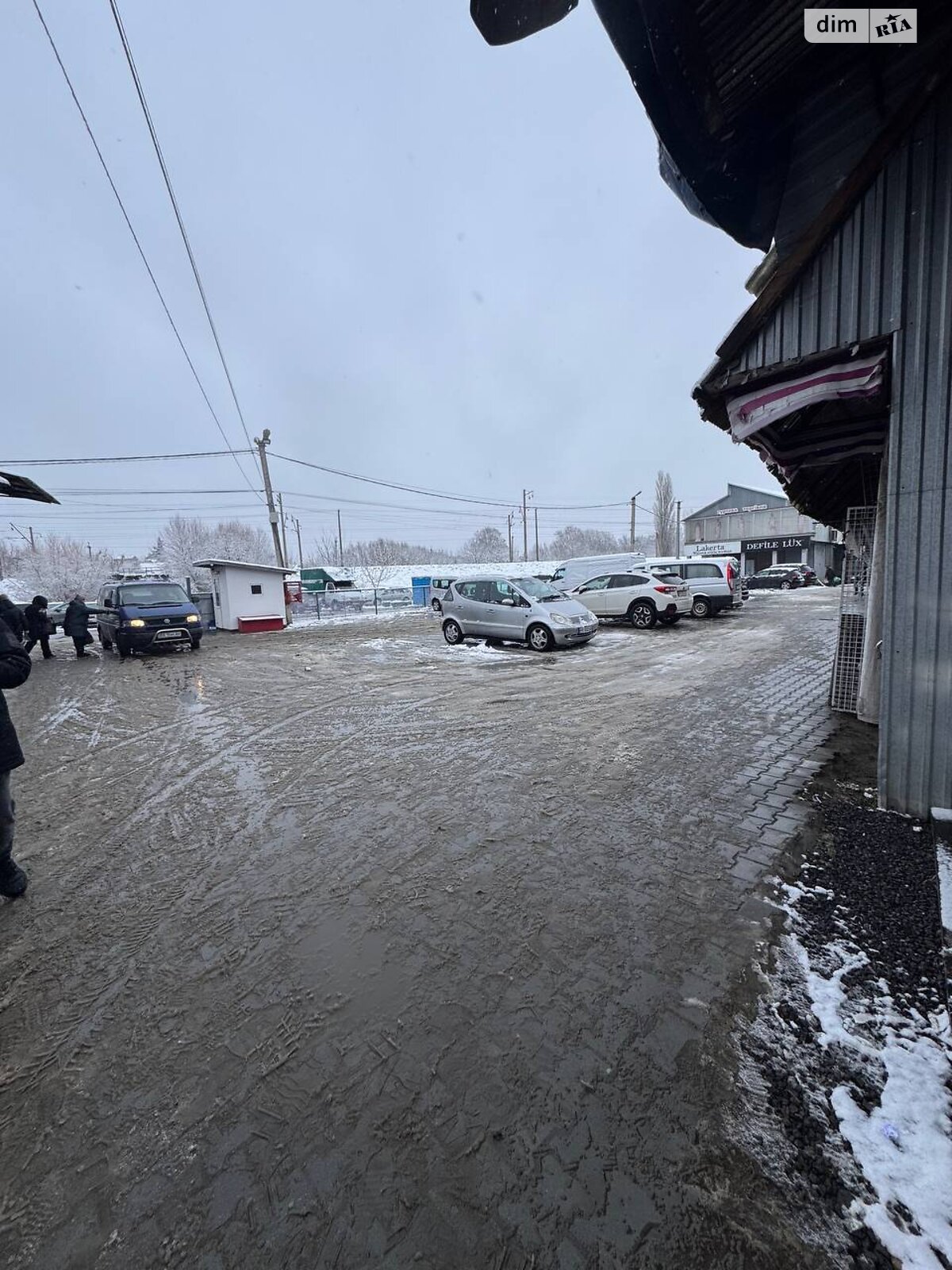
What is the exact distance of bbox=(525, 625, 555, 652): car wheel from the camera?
11648mm

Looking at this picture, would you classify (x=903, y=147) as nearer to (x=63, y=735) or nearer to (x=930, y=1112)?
(x=930, y=1112)

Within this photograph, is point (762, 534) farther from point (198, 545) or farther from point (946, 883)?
point (198, 545)

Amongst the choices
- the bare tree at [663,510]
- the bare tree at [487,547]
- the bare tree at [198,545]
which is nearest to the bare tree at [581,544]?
the bare tree at [487,547]

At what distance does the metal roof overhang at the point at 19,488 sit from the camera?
7.21 metres

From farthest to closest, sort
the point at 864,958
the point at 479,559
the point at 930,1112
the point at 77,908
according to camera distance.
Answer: the point at 479,559 → the point at 77,908 → the point at 864,958 → the point at 930,1112

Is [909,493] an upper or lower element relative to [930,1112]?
upper

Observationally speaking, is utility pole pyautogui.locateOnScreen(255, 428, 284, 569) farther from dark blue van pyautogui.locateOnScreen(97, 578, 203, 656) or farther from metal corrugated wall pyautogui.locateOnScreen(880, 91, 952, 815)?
metal corrugated wall pyautogui.locateOnScreen(880, 91, 952, 815)

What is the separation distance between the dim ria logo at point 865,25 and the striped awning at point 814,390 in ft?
5.15

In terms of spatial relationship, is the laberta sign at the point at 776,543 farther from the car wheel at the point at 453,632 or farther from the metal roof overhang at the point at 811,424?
the metal roof overhang at the point at 811,424

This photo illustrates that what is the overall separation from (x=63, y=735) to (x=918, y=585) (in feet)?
28.9

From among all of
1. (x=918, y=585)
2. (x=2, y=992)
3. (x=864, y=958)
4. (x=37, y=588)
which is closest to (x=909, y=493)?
(x=918, y=585)

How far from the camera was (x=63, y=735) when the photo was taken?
6.39m

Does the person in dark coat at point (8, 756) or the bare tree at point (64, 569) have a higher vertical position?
the bare tree at point (64, 569)

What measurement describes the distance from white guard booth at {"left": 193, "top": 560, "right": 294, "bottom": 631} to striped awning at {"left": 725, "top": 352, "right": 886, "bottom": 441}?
59.7ft
